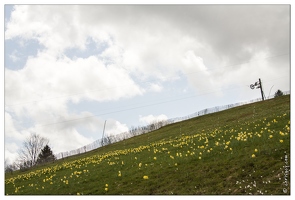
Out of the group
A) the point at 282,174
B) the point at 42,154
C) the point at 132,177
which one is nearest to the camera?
the point at 282,174

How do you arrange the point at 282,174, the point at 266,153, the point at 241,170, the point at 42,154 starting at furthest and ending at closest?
the point at 42,154 < the point at 266,153 < the point at 241,170 < the point at 282,174

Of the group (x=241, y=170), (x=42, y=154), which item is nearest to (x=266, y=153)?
(x=241, y=170)

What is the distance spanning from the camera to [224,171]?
41.5 ft

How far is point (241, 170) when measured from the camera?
1218cm

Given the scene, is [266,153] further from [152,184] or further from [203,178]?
[152,184]

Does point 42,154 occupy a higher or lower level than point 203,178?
higher

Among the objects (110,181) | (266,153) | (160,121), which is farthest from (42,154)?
(266,153)

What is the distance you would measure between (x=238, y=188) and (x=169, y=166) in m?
6.17
